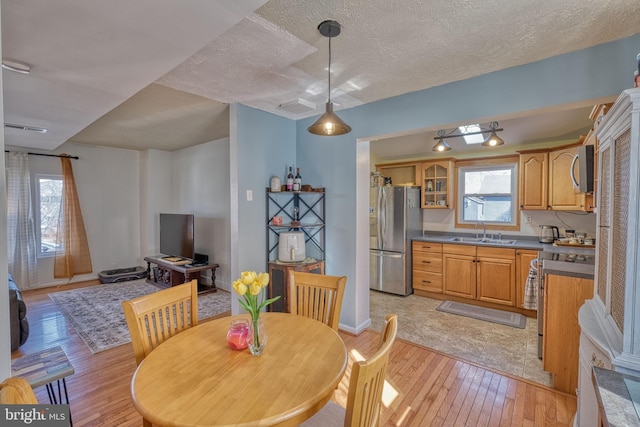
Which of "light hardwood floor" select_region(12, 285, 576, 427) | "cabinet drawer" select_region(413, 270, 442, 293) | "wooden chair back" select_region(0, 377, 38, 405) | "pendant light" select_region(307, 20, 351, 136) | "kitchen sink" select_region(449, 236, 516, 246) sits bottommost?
"light hardwood floor" select_region(12, 285, 576, 427)

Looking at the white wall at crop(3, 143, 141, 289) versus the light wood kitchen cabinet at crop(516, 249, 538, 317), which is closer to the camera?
the light wood kitchen cabinet at crop(516, 249, 538, 317)

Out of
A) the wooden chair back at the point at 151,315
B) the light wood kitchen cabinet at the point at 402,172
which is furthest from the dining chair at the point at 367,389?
the light wood kitchen cabinet at the point at 402,172

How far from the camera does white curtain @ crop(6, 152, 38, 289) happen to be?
4.46 meters

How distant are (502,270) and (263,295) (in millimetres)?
3106

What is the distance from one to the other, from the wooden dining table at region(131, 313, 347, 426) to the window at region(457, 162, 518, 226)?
3.96 meters

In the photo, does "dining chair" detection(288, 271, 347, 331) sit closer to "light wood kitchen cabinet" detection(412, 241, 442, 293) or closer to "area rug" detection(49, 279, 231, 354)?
"area rug" detection(49, 279, 231, 354)

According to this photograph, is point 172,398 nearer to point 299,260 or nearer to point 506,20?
point 299,260

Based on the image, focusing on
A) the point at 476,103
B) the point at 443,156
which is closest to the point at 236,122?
the point at 476,103

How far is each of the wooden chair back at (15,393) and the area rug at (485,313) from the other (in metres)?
4.05

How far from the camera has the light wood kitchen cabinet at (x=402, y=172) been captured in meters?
4.89

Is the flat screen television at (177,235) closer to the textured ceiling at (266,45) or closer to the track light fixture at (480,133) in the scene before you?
the textured ceiling at (266,45)

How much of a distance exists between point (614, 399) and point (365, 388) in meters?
0.80

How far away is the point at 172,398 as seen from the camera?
1.03 m

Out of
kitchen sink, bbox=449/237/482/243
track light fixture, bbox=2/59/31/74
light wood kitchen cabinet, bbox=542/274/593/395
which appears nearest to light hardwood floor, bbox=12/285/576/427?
light wood kitchen cabinet, bbox=542/274/593/395
